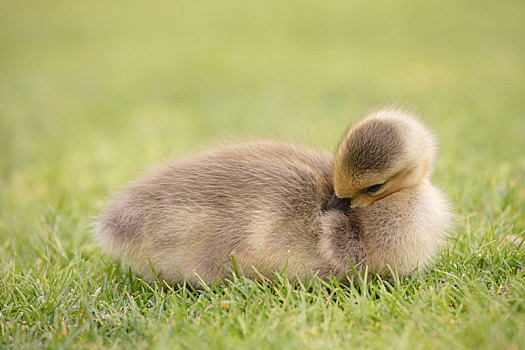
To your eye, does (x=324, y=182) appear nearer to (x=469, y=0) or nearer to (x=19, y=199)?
(x=19, y=199)

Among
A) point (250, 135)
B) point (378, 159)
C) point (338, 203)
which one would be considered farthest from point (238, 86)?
point (378, 159)

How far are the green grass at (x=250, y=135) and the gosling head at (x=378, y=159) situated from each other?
1.48 feet

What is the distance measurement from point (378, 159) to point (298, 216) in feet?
1.57

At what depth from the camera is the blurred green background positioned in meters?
4.28

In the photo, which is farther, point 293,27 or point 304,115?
point 293,27

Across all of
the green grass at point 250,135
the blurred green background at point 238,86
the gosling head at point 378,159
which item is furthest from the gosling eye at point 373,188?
the blurred green background at point 238,86

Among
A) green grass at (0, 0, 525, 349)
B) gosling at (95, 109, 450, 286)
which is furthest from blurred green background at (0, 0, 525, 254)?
gosling at (95, 109, 450, 286)

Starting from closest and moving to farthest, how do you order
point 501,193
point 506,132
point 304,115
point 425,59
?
point 501,193
point 506,132
point 304,115
point 425,59

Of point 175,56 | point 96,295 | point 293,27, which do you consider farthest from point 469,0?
point 96,295

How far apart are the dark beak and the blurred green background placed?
2.47ft

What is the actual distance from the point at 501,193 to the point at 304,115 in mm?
3484

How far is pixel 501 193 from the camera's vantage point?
11.5 ft

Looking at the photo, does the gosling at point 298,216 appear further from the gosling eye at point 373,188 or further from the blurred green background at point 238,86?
the blurred green background at point 238,86

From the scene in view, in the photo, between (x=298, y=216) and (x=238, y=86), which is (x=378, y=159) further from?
(x=238, y=86)
